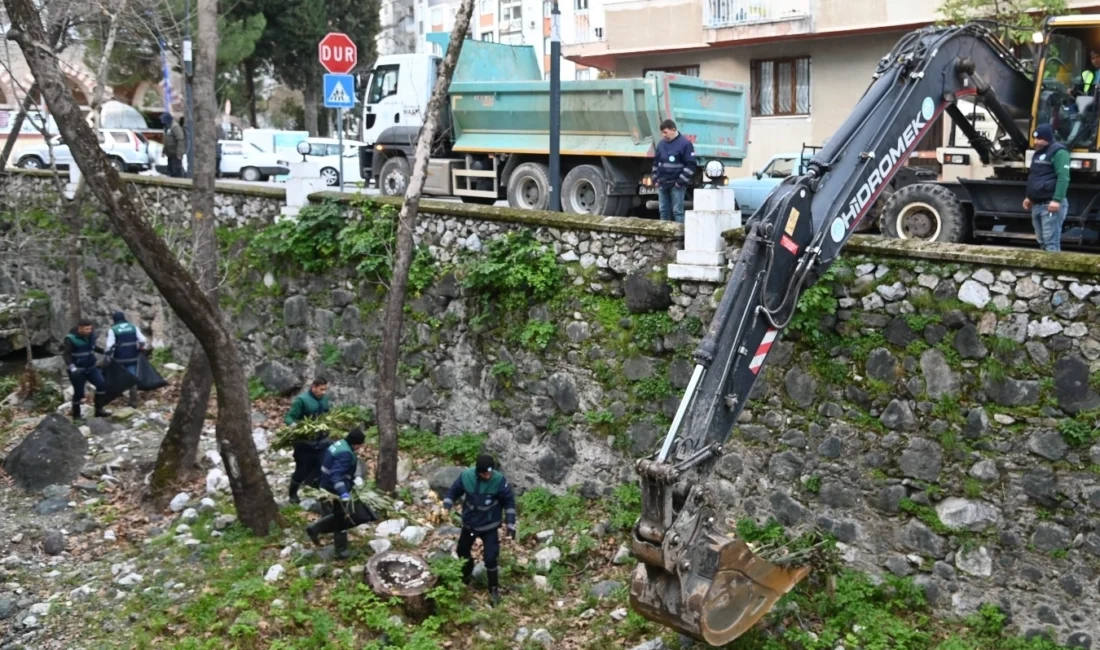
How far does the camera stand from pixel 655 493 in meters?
7.17

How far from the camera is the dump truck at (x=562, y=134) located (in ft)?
46.6

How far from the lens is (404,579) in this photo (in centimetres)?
953

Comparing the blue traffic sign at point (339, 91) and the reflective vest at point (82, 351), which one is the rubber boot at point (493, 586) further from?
the blue traffic sign at point (339, 91)

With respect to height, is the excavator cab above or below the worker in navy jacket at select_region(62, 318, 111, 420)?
above

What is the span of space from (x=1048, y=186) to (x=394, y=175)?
34.4 ft

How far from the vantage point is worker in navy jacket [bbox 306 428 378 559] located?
9922 mm

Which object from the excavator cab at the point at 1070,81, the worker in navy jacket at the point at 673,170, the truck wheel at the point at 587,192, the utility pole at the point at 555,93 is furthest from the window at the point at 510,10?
the excavator cab at the point at 1070,81

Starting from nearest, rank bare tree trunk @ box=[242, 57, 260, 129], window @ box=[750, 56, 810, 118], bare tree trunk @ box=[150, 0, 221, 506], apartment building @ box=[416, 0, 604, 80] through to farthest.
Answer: bare tree trunk @ box=[150, 0, 221, 506], window @ box=[750, 56, 810, 118], apartment building @ box=[416, 0, 604, 80], bare tree trunk @ box=[242, 57, 260, 129]

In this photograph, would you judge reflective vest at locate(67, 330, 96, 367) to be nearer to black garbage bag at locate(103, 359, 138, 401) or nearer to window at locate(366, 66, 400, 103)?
black garbage bag at locate(103, 359, 138, 401)

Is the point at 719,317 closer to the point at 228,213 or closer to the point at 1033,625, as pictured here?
the point at 1033,625

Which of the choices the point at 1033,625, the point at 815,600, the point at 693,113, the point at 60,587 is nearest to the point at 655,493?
the point at 815,600

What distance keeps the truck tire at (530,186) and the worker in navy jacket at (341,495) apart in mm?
6053

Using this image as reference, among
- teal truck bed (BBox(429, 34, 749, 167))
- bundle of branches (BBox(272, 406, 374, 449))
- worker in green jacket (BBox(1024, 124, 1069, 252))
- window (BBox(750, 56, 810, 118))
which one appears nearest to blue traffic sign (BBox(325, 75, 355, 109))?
teal truck bed (BBox(429, 34, 749, 167))

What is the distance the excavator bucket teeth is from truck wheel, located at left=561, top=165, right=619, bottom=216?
719 cm
